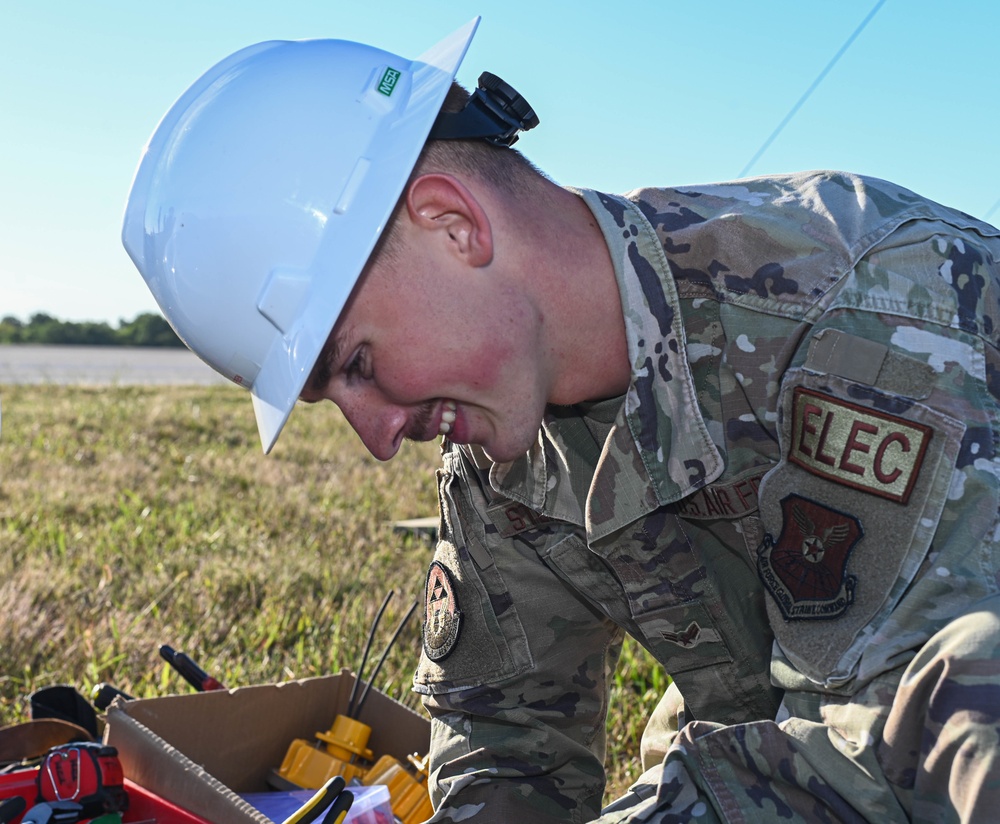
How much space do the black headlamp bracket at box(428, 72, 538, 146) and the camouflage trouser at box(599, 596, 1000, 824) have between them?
3.36 feet

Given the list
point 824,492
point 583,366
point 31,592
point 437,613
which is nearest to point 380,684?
point 437,613

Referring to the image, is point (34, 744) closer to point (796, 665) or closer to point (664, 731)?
point (664, 731)

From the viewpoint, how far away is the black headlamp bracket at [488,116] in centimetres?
176

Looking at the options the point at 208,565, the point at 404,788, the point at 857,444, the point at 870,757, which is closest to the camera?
the point at 870,757

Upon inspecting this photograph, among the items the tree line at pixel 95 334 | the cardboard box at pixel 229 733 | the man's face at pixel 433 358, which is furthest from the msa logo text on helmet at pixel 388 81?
the tree line at pixel 95 334

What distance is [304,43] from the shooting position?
5.96ft

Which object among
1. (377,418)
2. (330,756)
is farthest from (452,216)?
(330,756)

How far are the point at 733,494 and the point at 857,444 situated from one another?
0.36 metres

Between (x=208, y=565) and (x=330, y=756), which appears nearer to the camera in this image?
(x=330, y=756)

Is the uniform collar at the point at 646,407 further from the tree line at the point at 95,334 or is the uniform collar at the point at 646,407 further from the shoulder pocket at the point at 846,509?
the tree line at the point at 95,334

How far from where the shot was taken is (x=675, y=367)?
6.04ft

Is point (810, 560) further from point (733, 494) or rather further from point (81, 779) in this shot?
point (81, 779)

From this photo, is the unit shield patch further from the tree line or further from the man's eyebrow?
the tree line

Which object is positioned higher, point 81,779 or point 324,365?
point 324,365
